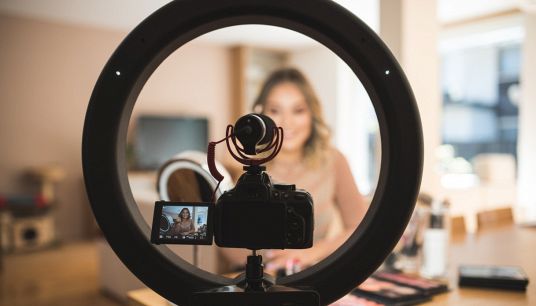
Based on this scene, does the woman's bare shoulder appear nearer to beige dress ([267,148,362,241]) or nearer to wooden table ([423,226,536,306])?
beige dress ([267,148,362,241])

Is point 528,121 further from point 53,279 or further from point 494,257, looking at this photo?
point 53,279

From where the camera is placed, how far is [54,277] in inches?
124

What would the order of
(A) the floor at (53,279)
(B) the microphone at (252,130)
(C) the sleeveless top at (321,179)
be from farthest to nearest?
(A) the floor at (53,279) < (C) the sleeveless top at (321,179) < (B) the microphone at (252,130)

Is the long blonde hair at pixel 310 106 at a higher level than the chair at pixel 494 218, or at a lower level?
higher

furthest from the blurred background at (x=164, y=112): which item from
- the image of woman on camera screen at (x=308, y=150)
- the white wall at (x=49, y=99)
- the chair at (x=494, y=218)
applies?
the image of woman on camera screen at (x=308, y=150)

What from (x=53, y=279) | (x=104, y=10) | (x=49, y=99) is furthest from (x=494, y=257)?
(x=49, y=99)

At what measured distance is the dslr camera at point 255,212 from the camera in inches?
17.7

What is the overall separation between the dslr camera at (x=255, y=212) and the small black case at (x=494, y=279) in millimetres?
615

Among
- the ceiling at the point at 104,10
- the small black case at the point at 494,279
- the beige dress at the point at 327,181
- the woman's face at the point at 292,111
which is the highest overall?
the ceiling at the point at 104,10

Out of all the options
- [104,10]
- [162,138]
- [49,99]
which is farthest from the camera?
[162,138]

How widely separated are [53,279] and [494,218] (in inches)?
112

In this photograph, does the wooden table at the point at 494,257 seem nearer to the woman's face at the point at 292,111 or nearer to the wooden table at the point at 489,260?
the wooden table at the point at 489,260

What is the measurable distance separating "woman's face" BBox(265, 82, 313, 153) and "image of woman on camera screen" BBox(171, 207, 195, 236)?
0.96m

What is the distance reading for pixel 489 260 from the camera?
1.18 metres
